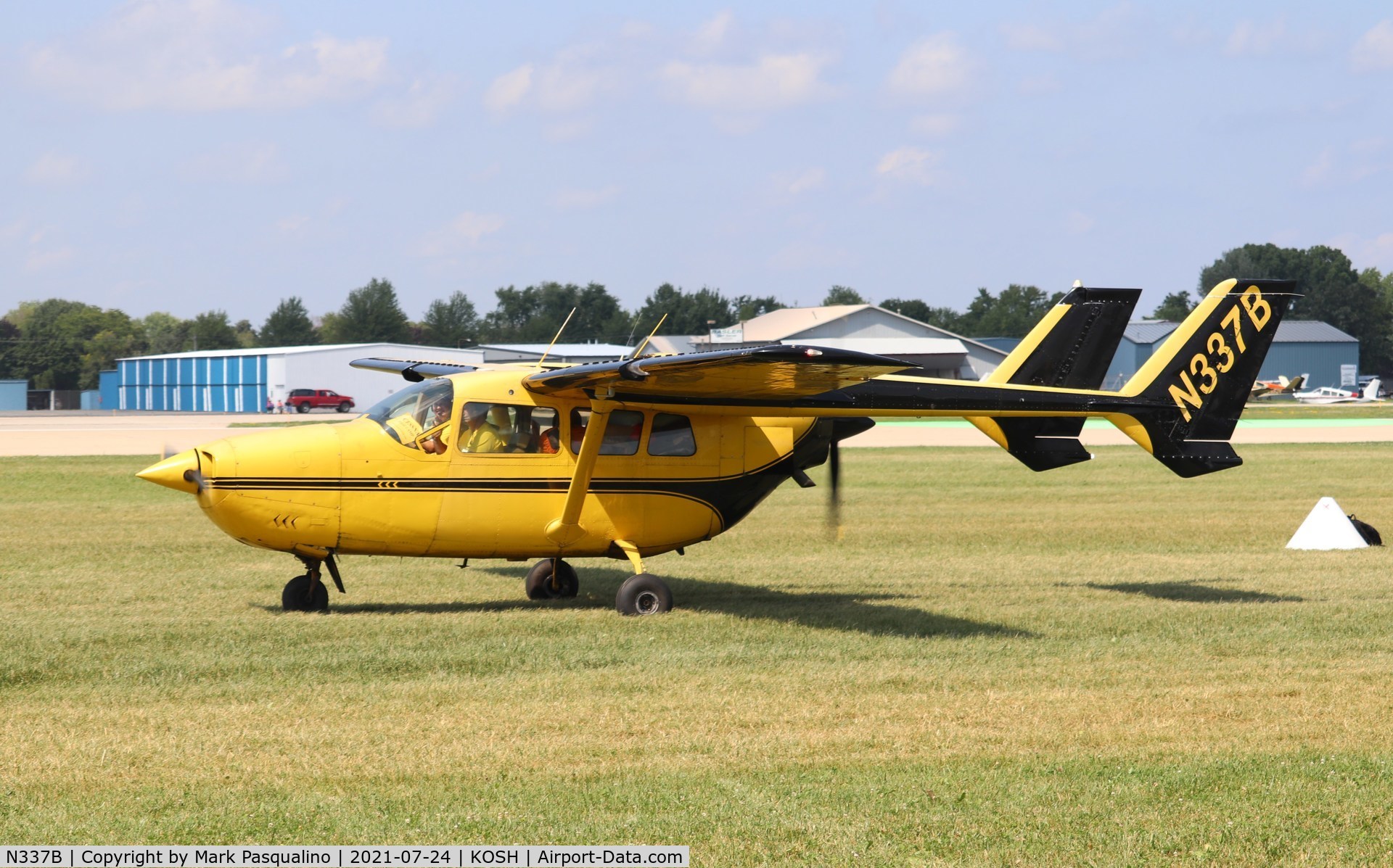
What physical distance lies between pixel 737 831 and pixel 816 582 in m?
8.28

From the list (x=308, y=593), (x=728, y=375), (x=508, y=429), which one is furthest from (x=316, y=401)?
(x=728, y=375)

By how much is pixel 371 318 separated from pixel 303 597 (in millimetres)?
137287

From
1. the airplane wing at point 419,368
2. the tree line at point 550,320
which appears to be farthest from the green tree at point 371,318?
the airplane wing at point 419,368

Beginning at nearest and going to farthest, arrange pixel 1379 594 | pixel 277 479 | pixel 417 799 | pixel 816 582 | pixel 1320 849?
pixel 1320 849 < pixel 417 799 < pixel 277 479 < pixel 1379 594 < pixel 816 582

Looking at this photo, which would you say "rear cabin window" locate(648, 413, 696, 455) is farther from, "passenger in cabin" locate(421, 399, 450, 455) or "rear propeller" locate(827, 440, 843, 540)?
"passenger in cabin" locate(421, 399, 450, 455)

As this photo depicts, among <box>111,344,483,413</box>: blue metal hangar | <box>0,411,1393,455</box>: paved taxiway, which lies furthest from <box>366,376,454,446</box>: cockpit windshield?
<box>111,344,483,413</box>: blue metal hangar

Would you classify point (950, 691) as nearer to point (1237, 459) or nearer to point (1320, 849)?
point (1320, 849)

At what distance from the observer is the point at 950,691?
877cm

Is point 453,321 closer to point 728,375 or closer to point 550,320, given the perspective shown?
point 550,320

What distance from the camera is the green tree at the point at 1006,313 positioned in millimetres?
147375

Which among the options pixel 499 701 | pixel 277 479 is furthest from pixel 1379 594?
pixel 277 479

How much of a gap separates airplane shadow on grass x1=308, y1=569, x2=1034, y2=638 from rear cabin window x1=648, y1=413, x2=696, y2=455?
56.7 inches

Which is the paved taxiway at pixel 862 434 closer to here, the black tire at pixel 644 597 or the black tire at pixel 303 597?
the black tire at pixel 644 597

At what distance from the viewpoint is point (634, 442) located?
1228cm
